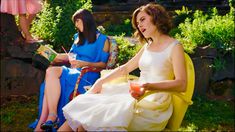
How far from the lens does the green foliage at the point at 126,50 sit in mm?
7262

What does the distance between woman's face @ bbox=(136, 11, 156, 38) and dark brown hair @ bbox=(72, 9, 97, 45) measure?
1181 mm

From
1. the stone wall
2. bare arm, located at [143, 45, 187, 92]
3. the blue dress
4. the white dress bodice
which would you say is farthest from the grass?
bare arm, located at [143, 45, 187, 92]

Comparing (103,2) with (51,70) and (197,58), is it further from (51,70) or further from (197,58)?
(51,70)

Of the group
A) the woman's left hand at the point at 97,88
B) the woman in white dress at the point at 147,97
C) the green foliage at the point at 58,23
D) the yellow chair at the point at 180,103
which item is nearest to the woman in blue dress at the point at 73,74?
the woman's left hand at the point at 97,88

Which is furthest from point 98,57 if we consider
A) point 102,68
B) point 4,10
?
point 4,10

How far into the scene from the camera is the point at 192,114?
6.71 metres

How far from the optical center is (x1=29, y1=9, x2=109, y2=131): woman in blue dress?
17.3ft

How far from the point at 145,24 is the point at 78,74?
1408 mm

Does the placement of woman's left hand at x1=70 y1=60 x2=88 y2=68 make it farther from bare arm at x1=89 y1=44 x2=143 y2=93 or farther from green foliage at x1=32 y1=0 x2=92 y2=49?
green foliage at x1=32 y1=0 x2=92 y2=49

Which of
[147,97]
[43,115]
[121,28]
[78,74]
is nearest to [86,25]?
[78,74]

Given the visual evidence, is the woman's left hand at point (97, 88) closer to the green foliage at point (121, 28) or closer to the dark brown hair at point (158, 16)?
the dark brown hair at point (158, 16)

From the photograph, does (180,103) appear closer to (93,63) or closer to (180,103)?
(180,103)

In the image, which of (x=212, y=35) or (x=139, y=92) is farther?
(x=212, y=35)

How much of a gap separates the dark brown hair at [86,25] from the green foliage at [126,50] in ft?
4.94
